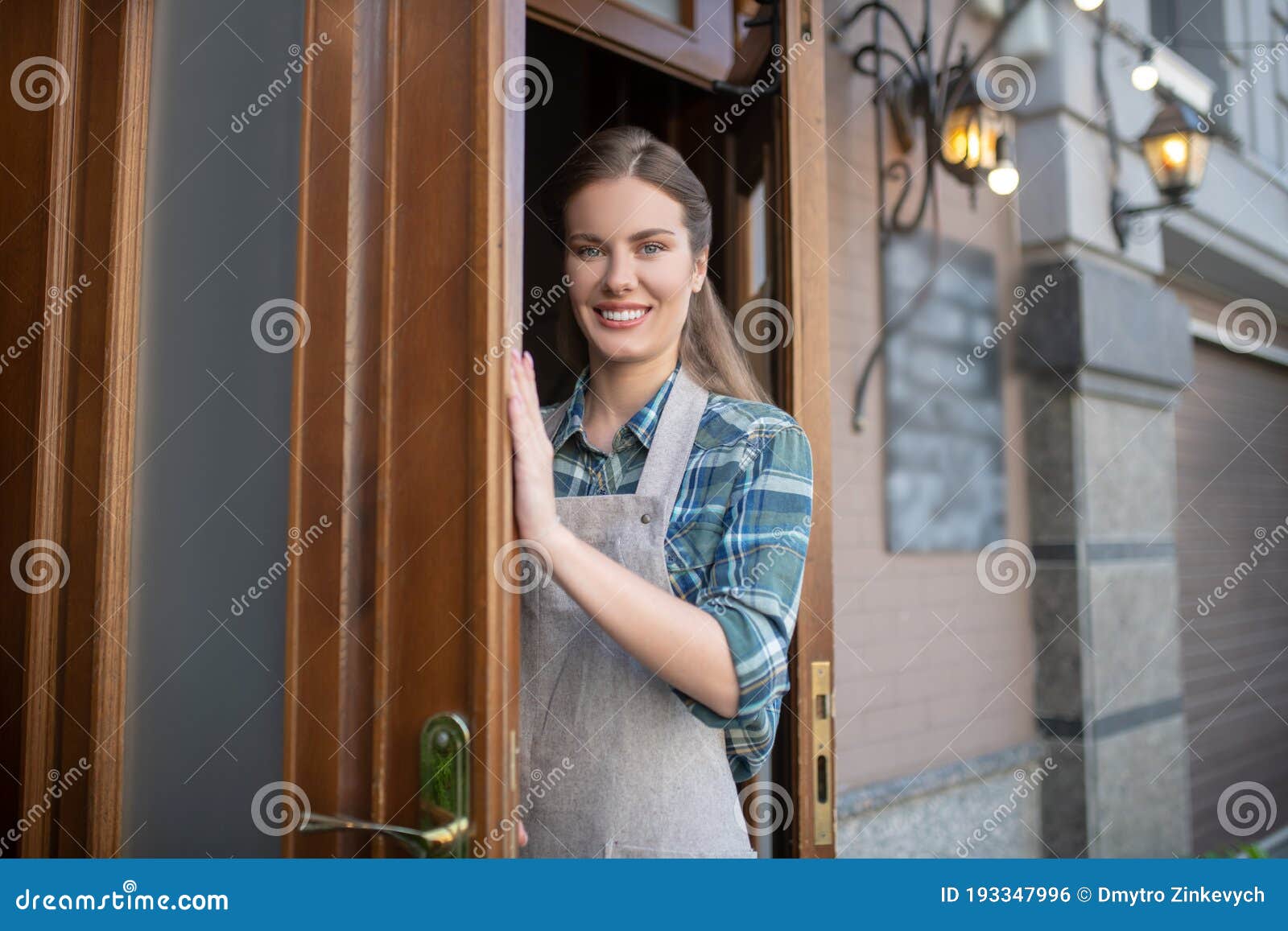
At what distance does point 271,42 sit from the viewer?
1416 millimetres

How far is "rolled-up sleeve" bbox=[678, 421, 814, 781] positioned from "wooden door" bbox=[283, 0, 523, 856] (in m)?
0.31

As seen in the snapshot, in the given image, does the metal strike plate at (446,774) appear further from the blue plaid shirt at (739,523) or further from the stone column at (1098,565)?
the stone column at (1098,565)

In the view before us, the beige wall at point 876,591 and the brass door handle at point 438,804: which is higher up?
the beige wall at point 876,591

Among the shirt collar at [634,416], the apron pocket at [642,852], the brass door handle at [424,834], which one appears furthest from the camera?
the shirt collar at [634,416]

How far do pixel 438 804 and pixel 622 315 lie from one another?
0.84 m

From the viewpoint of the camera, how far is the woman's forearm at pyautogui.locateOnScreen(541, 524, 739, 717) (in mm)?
Result: 1207

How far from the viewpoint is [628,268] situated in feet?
5.32

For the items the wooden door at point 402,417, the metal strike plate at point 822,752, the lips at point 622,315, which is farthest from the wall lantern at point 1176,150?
the wooden door at point 402,417

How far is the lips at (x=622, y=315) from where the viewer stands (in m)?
1.64

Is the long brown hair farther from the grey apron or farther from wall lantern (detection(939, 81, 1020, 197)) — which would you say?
wall lantern (detection(939, 81, 1020, 197))

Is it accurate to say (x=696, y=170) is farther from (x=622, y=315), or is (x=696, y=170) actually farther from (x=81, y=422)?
(x=81, y=422)

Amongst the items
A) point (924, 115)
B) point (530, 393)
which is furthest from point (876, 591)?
point (530, 393)

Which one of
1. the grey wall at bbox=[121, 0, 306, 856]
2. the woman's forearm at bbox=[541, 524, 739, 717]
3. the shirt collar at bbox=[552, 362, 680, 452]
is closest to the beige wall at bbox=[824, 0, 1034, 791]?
the shirt collar at bbox=[552, 362, 680, 452]

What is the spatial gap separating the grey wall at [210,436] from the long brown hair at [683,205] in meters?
0.51
